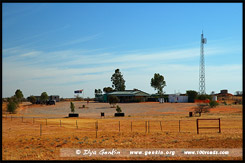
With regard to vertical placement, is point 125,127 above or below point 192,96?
below

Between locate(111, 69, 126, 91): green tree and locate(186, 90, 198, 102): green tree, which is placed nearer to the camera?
locate(186, 90, 198, 102): green tree

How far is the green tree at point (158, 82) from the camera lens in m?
158

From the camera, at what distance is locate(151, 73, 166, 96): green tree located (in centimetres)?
15838

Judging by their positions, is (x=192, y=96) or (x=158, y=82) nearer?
(x=192, y=96)

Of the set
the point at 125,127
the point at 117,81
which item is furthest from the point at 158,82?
the point at 125,127

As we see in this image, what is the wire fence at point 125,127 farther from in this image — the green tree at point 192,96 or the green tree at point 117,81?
the green tree at point 117,81

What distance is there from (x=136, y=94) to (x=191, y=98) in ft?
85.4

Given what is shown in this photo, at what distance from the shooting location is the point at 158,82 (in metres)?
158

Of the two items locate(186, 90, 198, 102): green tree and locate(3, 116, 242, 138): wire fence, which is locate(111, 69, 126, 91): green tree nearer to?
locate(186, 90, 198, 102): green tree

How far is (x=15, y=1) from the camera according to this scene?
66.1ft

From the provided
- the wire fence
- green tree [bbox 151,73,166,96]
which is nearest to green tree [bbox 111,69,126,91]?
green tree [bbox 151,73,166,96]

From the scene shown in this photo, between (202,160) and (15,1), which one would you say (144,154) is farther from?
(15,1)

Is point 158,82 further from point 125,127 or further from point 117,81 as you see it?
point 125,127

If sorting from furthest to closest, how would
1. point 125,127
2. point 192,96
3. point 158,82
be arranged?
point 158,82 → point 192,96 → point 125,127
